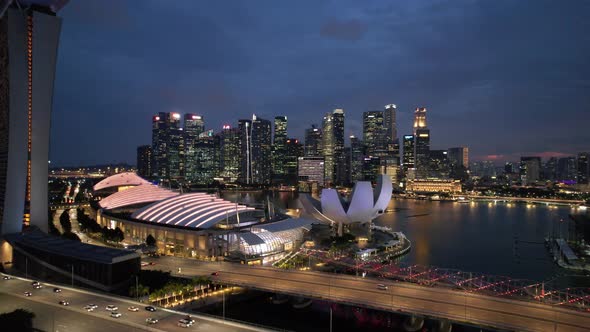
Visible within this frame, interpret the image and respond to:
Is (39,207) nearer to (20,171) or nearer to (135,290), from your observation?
(20,171)

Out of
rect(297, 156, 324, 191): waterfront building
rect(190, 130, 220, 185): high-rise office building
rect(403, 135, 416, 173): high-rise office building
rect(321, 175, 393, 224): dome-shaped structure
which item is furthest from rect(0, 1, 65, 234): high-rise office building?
rect(403, 135, 416, 173): high-rise office building

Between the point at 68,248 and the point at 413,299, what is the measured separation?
21.9 m

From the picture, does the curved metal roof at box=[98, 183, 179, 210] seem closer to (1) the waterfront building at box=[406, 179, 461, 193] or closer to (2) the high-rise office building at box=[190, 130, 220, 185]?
(1) the waterfront building at box=[406, 179, 461, 193]

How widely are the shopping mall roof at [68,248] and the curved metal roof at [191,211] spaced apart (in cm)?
999

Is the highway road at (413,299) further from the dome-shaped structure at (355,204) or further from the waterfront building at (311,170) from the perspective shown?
the waterfront building at (311,170)

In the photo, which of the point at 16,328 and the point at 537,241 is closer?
the point at 16,328

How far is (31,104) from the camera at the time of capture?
29.0 metres

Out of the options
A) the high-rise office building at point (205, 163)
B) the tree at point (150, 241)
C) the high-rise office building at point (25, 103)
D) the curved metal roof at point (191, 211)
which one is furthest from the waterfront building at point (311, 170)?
the high-rise office building at point (25, 103)

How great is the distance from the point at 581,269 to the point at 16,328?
137 ft

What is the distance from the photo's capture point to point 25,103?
28.6 m

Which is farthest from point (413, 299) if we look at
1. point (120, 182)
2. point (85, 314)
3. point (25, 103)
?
point (120, 182)

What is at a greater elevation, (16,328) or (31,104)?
(31,104)

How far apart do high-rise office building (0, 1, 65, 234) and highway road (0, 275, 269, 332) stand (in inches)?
401

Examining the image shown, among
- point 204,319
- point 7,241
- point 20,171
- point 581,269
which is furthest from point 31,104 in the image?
point 581,269
